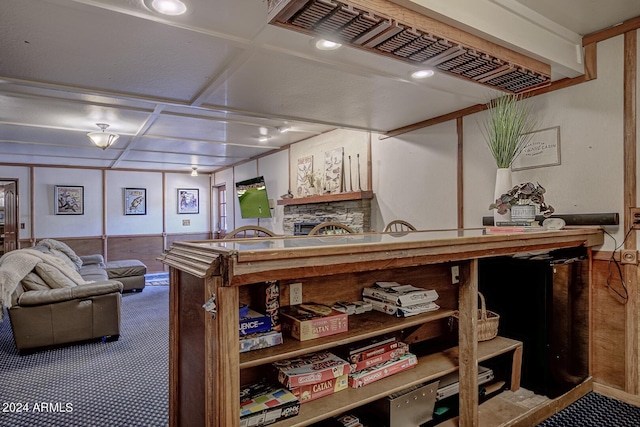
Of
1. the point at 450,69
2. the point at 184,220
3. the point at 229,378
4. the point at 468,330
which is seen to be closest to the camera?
the point at 229,378

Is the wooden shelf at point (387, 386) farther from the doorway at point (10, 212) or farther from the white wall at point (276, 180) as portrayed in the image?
the doorway at point (10, 212)

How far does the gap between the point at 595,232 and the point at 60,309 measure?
176 inches

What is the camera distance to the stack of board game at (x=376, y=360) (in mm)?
1643

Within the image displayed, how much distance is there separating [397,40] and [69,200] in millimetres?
8390

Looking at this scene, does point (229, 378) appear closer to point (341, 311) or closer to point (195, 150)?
point (341, 311)

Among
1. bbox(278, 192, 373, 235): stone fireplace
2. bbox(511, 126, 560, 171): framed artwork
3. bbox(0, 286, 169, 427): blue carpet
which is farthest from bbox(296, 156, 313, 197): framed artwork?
bbox(511, 126, 560, 171): framed artwork

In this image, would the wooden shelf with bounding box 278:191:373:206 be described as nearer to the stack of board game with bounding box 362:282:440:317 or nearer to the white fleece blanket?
the stack of board game with bounding box 362:282:440:317

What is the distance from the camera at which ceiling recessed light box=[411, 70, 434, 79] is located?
2728 millimetres

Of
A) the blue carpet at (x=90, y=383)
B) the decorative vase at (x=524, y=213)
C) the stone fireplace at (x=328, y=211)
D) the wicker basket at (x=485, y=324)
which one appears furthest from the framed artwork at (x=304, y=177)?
the wicker basket at (x=485, y=324)

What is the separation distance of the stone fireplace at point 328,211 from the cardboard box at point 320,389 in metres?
3.27

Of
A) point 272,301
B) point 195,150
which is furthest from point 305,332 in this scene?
point 195,150

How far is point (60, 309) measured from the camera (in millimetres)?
3480

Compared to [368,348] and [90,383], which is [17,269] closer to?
[90,383]

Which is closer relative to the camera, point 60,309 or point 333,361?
point 333,361
